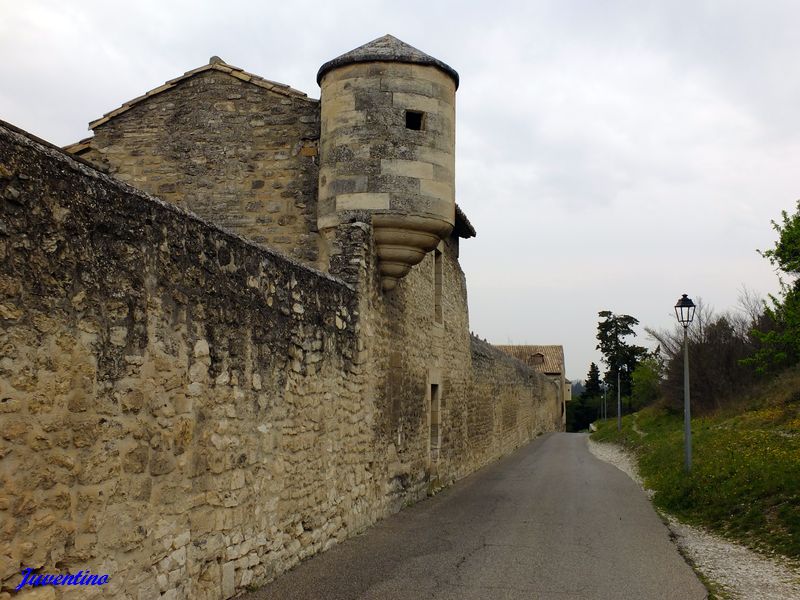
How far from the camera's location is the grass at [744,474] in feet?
30.3

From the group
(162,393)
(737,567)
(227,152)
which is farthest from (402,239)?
(162,393)

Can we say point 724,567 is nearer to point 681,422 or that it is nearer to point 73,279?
point 73,279

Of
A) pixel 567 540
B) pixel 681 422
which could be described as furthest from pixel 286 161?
pixel 681 422

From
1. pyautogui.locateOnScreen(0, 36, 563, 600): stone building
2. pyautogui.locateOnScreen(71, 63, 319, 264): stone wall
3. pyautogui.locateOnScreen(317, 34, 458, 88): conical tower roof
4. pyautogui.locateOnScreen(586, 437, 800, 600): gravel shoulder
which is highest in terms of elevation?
pyautogui.locateOnScreen(317, 34, 458, 88): conical tower roof

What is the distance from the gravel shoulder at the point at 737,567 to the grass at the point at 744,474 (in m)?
0.27

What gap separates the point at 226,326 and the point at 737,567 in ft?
18.4

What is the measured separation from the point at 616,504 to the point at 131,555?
945 cm

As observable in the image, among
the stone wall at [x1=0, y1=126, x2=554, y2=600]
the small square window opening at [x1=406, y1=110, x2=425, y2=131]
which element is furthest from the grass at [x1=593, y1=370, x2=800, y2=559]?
the small square window opening at [x1=406, y1=110, x2=425, y2=131]

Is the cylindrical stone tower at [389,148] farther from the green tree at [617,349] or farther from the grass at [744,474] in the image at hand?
the green tree at [617,349]

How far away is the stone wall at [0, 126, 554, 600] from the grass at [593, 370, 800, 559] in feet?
15.6

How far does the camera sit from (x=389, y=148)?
9945mm

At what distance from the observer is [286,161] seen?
36.1 ft

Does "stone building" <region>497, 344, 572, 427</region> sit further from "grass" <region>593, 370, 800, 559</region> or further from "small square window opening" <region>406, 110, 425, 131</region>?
"small square window opening" <region>406, 110, 425, 131</region>

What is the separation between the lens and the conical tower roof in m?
10.1
